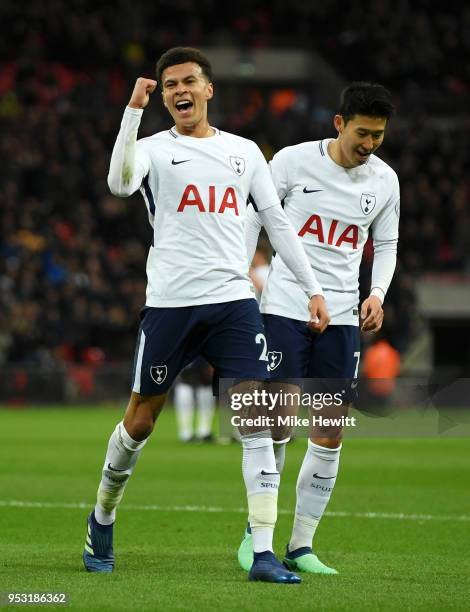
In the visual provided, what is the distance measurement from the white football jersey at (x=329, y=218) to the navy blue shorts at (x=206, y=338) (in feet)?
2.37

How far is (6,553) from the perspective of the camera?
705 centimetres

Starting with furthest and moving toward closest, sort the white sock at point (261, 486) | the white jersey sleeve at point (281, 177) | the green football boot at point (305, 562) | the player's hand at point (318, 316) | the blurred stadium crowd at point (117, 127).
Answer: the blurred stadium crowd at point (117, 127), the white jersey sleeve at point (281, 177), the green football boot at point (305, 562), the player's hand at point (318, 316), the white sock at point (261, 486)

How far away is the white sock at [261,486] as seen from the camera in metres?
6.06

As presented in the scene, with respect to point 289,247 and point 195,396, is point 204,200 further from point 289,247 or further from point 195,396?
point 195,396

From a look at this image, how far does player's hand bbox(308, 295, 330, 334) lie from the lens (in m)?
6.20

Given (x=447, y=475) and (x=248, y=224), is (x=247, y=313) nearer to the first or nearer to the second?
(x=248, y=224)

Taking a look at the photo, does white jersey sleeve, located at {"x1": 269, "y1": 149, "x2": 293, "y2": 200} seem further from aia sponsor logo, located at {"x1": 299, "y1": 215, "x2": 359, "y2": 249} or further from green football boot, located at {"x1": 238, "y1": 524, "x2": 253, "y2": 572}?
green football boot, located at {"x1": 238, "y1": 524, "x2": 253, "y2": 572}

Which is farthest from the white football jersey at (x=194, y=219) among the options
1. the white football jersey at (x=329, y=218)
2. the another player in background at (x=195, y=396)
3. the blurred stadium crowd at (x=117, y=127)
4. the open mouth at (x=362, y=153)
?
A: the blurred stadium crowd at (x=117, y=127)

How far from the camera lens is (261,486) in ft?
20.1

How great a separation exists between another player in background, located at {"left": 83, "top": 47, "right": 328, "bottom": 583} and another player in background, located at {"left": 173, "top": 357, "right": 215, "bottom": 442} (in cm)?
1019

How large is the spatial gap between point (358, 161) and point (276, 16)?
91.4 feet

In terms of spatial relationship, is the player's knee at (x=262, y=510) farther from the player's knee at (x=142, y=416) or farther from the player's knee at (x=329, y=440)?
the player's knee at (x=329, y=440)

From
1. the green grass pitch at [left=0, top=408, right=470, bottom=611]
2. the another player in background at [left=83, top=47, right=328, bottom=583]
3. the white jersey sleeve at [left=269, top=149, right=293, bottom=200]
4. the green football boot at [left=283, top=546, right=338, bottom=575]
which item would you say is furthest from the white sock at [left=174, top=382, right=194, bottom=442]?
the another player in background at [left=83, top=47, right=328, bottom=583]

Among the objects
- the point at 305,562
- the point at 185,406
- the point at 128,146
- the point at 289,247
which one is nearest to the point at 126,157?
the point at 128,146
